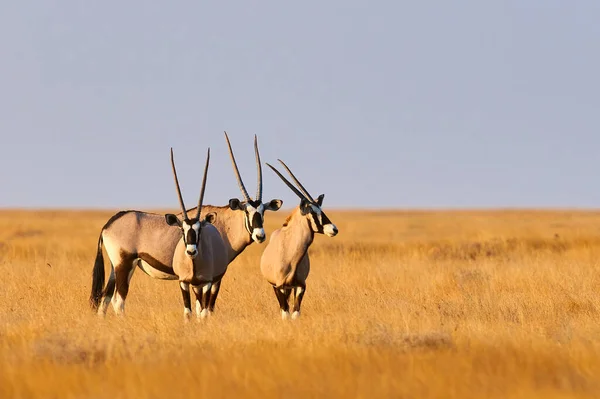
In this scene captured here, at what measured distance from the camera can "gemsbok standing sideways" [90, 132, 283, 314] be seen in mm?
12930

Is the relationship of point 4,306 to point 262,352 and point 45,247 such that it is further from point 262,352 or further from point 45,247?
point 45,247

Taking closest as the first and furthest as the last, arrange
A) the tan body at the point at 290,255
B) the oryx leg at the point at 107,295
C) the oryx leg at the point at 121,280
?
the tan body at the point at 290,255
the oryx leg at the point at 121,280
the oryx leg at the point at 107,295

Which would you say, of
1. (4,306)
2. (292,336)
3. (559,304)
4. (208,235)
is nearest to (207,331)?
(292,336)

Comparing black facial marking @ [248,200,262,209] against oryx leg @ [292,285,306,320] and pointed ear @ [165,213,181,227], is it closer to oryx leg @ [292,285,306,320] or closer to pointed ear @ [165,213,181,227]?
pointed ear @ [165,213,181,227]

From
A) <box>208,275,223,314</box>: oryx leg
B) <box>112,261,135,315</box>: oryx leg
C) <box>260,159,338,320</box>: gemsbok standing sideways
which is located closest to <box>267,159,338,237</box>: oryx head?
<box>260,159,338,320</box>: gemsbok standing sideways

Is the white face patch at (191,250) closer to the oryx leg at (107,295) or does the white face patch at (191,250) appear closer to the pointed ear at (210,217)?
the pointed ear at (210,217)

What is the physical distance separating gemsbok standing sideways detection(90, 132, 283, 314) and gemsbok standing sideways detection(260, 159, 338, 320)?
38 cm

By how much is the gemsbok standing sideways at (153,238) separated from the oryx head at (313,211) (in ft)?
1.30

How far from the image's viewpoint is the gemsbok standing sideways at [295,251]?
12570 mm

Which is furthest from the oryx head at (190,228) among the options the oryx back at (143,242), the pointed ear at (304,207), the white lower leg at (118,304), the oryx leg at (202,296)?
the white lower leg at (118,304)

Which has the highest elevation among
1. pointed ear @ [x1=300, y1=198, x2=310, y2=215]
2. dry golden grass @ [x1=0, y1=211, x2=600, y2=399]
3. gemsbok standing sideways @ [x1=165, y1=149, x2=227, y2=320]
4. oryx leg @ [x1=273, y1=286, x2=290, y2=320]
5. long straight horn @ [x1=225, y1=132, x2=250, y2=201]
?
long straight horn @ [x1=225, y1=132, x2=250, y2=201]

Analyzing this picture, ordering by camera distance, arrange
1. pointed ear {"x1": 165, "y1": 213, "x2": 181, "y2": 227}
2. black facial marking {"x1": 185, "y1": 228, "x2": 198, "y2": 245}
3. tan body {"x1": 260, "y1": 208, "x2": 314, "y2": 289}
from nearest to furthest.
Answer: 1. black facial marking {"x1": 185, "y1": 228, "x2": 198, "y2": 245}
2. pointed ear {"x1": 165, "y1": 213, "x2": 181, "y2": 227}
3. tan body {"x1": 260, "y1": 208, "x2": 314, "y2": 289}

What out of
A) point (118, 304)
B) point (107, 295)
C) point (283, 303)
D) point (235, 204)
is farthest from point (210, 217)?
point (107, 295)

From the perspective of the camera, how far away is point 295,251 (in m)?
12.6
